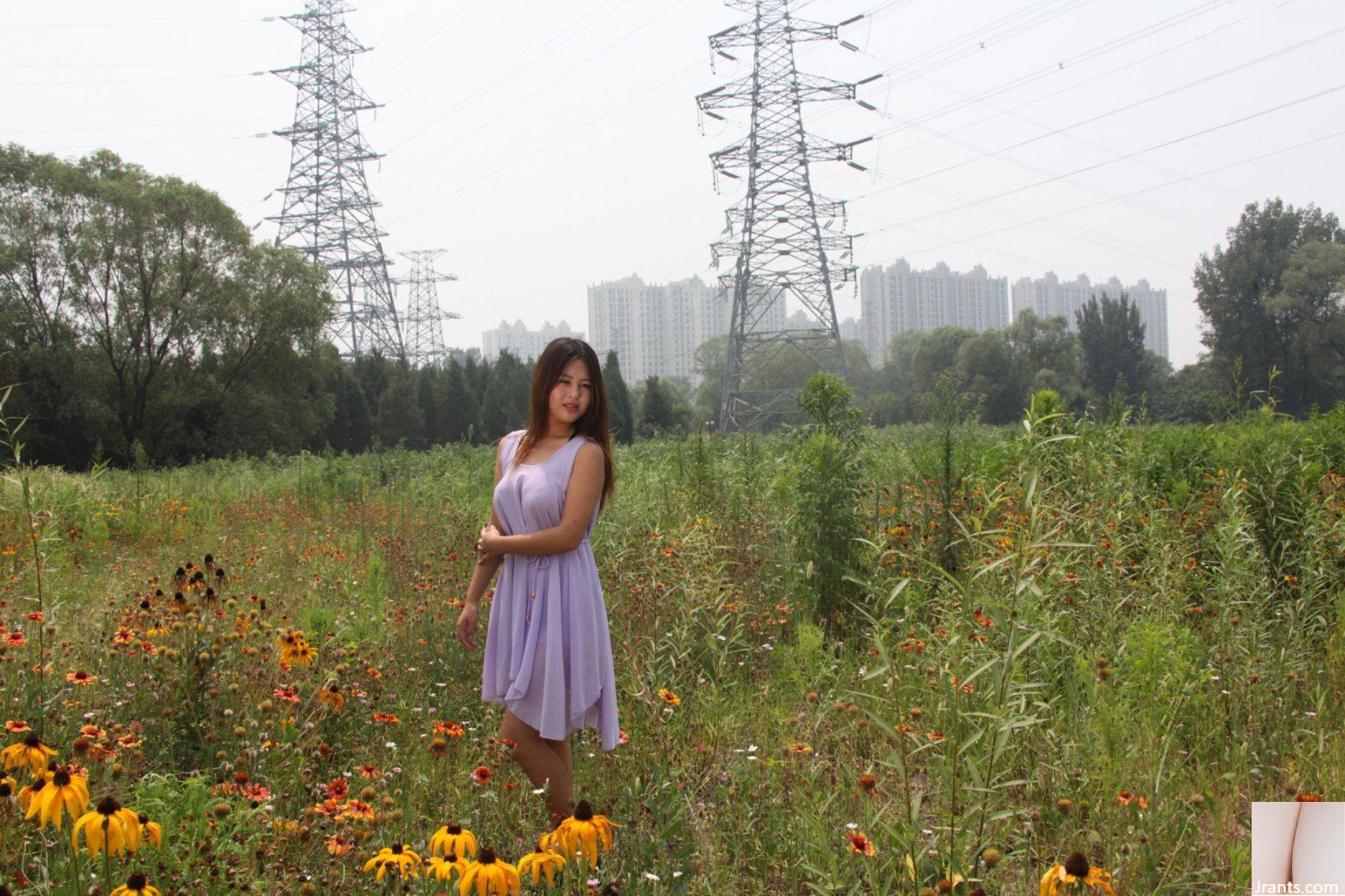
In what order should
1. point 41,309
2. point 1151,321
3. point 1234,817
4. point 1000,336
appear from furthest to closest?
point 1151,321
point 1000,336
point 41,309
point 1234,817

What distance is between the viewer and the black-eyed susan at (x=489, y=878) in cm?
137

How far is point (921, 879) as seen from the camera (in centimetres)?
185

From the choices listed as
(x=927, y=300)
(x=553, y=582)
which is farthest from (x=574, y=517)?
(x=927, y=300)

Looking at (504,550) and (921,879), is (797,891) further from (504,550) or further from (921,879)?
(504,550)

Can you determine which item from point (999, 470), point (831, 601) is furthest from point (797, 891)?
point (999, 470)

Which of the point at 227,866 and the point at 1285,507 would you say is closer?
the point at 227,866

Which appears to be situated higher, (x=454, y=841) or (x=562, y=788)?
(x=454, y=841)

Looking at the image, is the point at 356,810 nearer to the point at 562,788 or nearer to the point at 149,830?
→ the point at 149,830

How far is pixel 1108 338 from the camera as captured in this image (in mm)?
39031

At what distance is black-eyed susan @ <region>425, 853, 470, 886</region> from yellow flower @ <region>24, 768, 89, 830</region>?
565 mm

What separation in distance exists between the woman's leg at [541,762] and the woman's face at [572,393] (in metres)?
0.81

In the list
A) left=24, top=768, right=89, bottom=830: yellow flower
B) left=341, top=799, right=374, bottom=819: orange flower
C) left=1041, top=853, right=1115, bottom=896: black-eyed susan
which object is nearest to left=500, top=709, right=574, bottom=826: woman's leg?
left=341, top=799, right=374, bottom=819: orange flower

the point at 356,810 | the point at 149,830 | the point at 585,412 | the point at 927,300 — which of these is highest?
the point at 927,300

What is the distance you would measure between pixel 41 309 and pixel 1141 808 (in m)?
27.8
